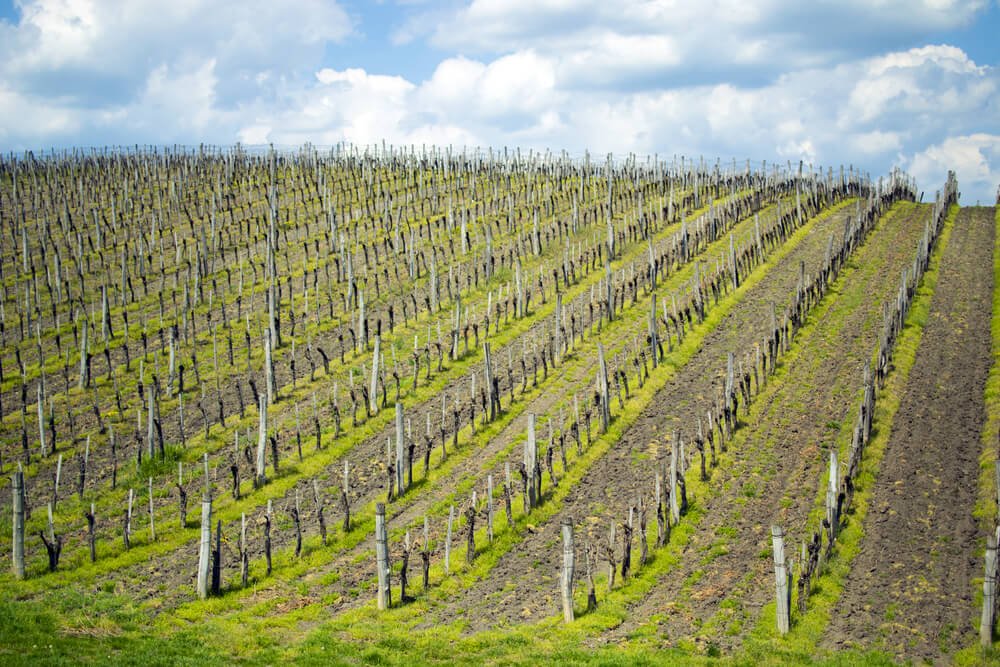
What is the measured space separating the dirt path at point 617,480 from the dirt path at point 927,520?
15.5ft

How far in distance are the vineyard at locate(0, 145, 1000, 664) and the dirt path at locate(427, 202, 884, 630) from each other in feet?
0.36

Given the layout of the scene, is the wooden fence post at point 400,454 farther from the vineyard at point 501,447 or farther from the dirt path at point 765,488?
the dirt path at point 765,488

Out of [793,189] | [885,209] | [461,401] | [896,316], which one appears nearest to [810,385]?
[896,316]

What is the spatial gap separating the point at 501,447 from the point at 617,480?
3859mm

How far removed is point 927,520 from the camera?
18.2 metres

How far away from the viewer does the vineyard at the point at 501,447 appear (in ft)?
48.8

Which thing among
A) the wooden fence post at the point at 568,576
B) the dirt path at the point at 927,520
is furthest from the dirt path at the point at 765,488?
the dirt path at the point at 927,520

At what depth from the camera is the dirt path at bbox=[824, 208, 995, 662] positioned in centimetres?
1421

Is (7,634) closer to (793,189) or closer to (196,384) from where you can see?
(196,384)

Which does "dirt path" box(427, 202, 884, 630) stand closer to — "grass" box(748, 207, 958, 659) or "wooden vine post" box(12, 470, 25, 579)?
"grass" box(748, 207, 958, 659)

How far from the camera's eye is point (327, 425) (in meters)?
25.4

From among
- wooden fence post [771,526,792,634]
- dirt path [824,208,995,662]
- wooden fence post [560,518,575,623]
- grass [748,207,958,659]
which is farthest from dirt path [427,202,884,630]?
dirt path [824,208,995,662]

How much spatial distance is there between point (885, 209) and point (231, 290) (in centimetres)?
4324

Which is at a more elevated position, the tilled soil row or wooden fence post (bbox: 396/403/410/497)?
wooden fence post (bbox: 396/403/410/497)
